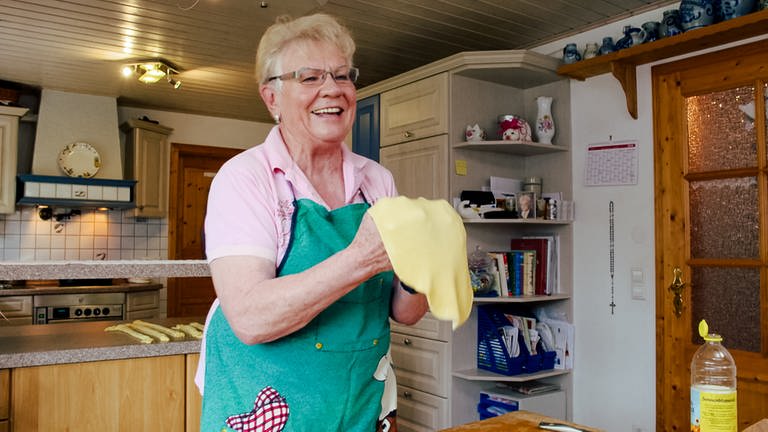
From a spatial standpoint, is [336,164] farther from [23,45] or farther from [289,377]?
[23,45]

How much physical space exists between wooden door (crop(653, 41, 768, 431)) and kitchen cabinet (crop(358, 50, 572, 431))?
1.70 ft

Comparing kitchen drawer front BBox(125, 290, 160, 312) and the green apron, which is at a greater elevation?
the green apron

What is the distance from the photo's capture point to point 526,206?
9.92 ft

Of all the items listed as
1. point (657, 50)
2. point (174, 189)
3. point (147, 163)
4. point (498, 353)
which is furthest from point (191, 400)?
point (174, 189)

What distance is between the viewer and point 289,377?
0.91 meters

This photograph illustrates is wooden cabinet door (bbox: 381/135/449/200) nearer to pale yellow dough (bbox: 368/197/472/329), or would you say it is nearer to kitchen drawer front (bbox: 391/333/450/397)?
kitchen drawer front (bbox: 391/333/450/397)

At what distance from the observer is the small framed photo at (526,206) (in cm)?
302

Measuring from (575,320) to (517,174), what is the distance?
82cm

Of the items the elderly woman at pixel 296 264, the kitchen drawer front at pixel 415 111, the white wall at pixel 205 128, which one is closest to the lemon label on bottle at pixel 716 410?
the elderly woman at pixel 296 264

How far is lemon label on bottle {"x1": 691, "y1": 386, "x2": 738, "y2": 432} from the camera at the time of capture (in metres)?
1.09

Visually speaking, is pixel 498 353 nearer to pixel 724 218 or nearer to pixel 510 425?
pixel 724 218

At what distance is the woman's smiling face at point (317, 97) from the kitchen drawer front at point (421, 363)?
2.17m

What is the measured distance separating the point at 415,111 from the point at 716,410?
7.79 feet

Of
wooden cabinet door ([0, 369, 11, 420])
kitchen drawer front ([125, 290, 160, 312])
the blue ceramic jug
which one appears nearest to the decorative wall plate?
kitchen drawer front ([125, 290, 160, 312])
